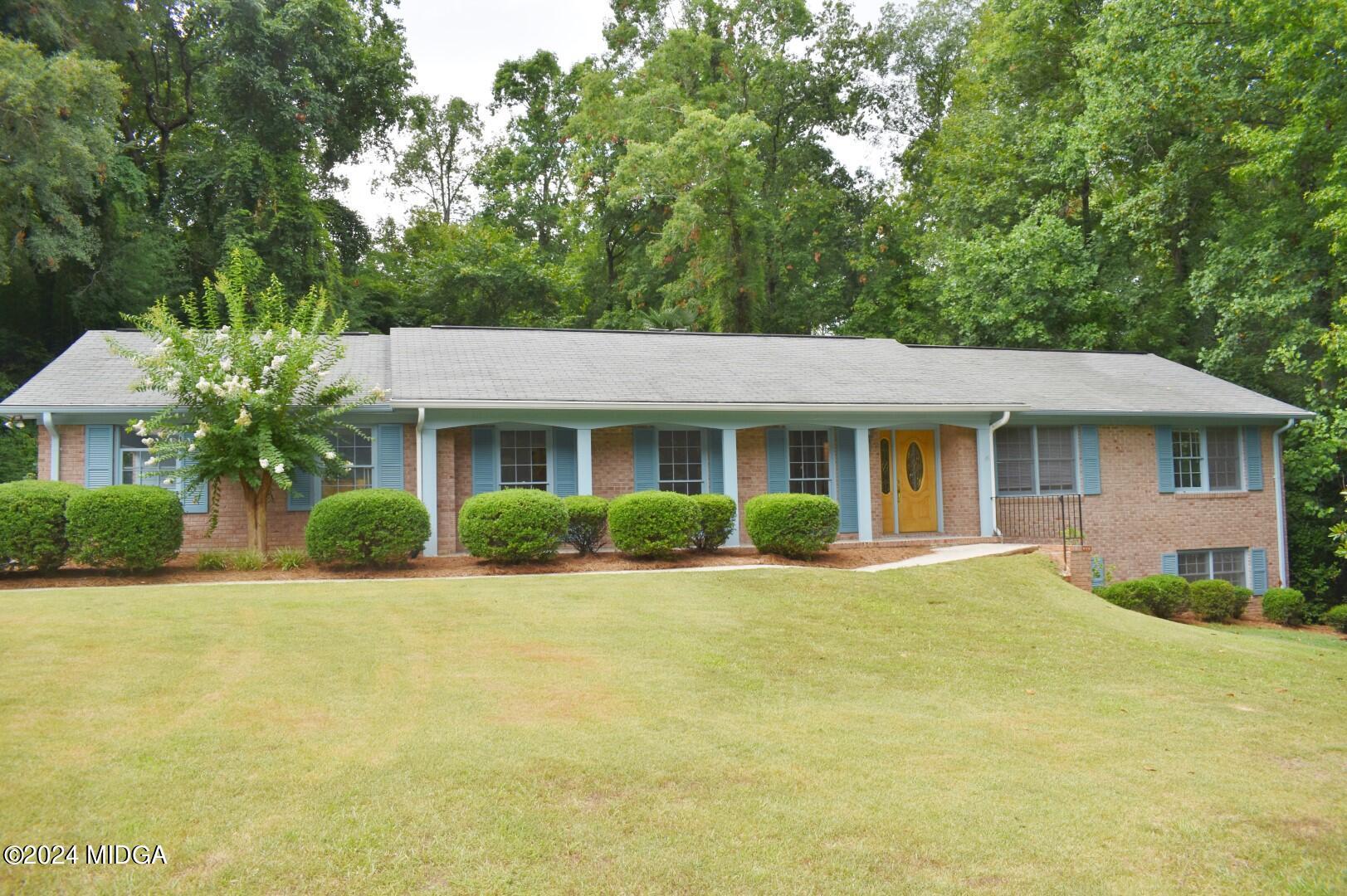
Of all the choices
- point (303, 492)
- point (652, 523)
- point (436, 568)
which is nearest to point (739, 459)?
point (652, 523)

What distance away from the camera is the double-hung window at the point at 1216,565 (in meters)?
18.8

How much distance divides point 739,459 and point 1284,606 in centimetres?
1098

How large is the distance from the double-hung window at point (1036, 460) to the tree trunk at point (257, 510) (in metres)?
13.0

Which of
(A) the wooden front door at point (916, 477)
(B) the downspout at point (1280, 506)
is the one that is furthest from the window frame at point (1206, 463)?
(A) the wooden front door at point (916, 477)

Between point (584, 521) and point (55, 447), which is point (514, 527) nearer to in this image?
point (584, 521)

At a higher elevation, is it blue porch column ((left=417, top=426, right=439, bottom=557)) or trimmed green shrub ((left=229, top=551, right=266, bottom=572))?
blue porch column ((left=417, top=426, right=439, bottom=557))

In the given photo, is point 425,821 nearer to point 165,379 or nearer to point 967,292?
point 165,379

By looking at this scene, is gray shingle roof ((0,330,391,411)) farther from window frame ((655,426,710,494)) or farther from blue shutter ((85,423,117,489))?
window frame ((655,426,710,494))

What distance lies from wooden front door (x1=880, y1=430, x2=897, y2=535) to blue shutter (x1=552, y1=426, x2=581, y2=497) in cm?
601

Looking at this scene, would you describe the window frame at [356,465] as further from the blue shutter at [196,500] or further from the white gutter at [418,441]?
the blue shutter at [196,500]

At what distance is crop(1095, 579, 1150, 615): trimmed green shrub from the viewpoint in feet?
51.8

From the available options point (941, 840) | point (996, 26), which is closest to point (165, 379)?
point (941, 840)

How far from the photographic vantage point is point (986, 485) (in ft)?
56.5

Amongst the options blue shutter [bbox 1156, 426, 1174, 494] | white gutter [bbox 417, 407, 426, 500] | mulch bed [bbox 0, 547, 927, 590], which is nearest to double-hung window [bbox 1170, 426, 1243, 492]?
blue shutter [bbox 1156, 426, 1174, 494]
